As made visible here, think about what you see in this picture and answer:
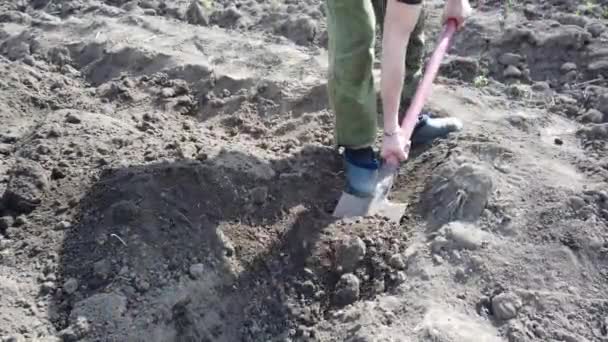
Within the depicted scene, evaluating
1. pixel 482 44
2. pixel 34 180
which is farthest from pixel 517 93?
pixel 34 180

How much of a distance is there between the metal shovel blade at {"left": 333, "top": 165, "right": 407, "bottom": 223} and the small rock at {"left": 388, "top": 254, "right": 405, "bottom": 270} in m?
0.25

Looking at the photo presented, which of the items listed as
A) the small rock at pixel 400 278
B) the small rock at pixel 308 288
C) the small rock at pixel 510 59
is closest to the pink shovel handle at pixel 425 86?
the small rock at pixel 400 278

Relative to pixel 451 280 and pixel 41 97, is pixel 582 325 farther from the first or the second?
pixel 41 97

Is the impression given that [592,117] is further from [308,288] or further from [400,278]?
[308,288]

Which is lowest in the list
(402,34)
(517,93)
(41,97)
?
(41,97)

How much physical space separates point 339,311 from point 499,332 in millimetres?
613

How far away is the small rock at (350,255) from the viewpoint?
3.16 meters

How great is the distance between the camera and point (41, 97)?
427 cm

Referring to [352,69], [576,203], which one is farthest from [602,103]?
[352,69]

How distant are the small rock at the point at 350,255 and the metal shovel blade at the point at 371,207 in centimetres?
25

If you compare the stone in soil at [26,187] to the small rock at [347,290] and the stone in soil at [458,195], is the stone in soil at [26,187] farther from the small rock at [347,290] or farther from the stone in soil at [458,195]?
the stone in soil at [458,195]

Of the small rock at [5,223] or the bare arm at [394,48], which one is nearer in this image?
the bare arm at [394,48]

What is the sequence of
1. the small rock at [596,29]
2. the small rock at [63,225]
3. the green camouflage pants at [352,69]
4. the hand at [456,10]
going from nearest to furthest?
the green camouflage pants at [352,69]
the small rock at [63,225]
the hand at [456,10]
the small rock at [596,29]

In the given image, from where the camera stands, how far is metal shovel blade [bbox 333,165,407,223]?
3.38 meters
